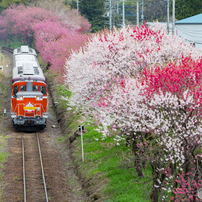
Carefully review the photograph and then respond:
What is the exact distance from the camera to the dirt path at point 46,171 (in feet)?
56.5

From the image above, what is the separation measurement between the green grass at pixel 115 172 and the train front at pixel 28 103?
5414 millimetres

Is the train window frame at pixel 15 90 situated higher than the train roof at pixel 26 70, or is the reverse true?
the train roof at pixel 26 70

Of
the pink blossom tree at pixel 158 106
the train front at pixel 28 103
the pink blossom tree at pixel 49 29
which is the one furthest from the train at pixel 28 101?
the pink blossom tree at pixel 49 29

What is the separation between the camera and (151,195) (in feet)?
47.1

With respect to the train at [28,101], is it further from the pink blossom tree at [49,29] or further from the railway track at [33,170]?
the pink blossom tree at [49,29]

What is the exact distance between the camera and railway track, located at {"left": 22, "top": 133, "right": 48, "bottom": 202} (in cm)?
1725

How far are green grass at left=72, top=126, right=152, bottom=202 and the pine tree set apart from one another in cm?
5520

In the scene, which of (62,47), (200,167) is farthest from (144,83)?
(62,47)

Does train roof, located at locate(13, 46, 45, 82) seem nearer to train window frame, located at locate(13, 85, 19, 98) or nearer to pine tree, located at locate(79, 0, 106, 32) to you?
train window frame, located at locate(13, 85, 19, 98)

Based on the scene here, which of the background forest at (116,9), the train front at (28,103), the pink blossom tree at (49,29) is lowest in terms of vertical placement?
the train front at (28,103)

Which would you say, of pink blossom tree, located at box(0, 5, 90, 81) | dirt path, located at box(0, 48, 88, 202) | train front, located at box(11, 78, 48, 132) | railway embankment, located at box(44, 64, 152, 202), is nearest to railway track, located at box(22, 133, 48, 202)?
dirt path, located at box(0, 48, 88, 202)

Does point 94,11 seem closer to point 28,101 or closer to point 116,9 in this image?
point 116,9

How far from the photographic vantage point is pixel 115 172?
57.9 feet

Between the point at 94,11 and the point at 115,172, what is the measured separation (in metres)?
62.3
